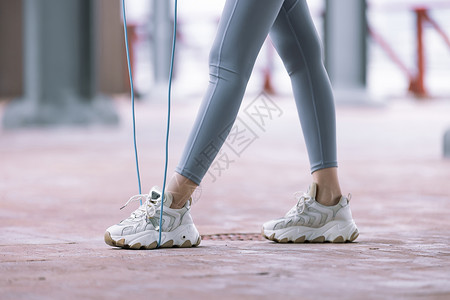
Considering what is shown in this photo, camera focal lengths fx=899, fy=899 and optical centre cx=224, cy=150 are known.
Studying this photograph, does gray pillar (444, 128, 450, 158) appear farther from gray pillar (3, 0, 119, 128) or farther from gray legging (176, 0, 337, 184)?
gray pillar (3, 0, 119, 128)

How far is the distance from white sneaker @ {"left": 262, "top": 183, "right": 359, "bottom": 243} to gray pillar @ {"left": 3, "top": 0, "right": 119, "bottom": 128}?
5.16 meters

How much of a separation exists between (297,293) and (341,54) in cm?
996

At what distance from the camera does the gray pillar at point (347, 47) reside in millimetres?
10945

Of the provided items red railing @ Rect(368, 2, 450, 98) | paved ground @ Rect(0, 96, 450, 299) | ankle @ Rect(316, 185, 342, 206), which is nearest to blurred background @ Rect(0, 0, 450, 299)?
paved ground @ Rect(0, 96, 450, 299)

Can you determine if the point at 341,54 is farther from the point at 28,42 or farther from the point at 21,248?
the point at 21,248

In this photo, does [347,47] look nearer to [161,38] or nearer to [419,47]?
[419,47]

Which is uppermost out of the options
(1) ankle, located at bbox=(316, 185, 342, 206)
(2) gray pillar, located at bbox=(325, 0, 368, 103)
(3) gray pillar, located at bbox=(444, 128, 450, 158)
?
(2) gray pillar, located at bbox=(325, 0, 368, 103)

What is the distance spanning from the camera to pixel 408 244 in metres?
1.80

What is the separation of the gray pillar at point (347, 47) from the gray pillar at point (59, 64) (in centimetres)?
465

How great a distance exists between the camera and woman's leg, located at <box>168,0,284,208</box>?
173 cm

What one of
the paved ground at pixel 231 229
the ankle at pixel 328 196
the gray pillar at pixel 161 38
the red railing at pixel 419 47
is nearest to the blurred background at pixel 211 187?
the paved ground at pixel 231 229

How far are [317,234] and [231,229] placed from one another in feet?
0.97

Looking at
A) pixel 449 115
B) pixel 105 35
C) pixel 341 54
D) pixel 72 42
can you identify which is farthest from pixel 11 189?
pixel 105 35

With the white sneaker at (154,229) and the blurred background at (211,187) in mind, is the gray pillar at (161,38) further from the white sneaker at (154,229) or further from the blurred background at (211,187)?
the white sneaker at (154,229)
